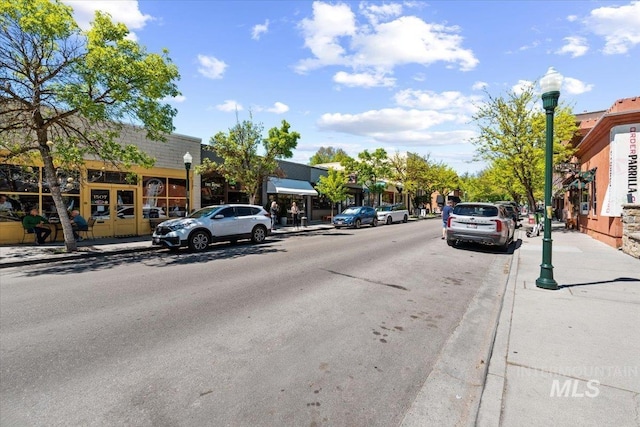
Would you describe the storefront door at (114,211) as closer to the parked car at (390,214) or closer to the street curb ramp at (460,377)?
the street curb ramp at (460,377)

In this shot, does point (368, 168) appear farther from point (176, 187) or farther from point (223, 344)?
point (223, 344)

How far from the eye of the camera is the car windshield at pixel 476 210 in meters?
11.7

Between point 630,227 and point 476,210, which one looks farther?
point 476,210

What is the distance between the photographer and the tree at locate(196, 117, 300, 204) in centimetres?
1780

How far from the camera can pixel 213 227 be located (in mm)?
12531

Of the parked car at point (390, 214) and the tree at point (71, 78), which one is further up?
the tree at point (71, 78)

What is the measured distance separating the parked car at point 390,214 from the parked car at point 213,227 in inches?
564

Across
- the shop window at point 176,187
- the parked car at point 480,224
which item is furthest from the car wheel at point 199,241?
the parked car at point 480,224

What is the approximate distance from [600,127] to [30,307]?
19.2 m

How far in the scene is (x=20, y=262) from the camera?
989cm

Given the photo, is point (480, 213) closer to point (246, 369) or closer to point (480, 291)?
point (480, 291)

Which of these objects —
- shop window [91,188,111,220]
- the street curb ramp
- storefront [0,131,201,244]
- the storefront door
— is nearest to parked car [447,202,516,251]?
the street curb ramp

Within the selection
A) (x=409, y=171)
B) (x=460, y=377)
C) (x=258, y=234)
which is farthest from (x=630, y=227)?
(x=409, y=171)

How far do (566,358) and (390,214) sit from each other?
2455 cm
